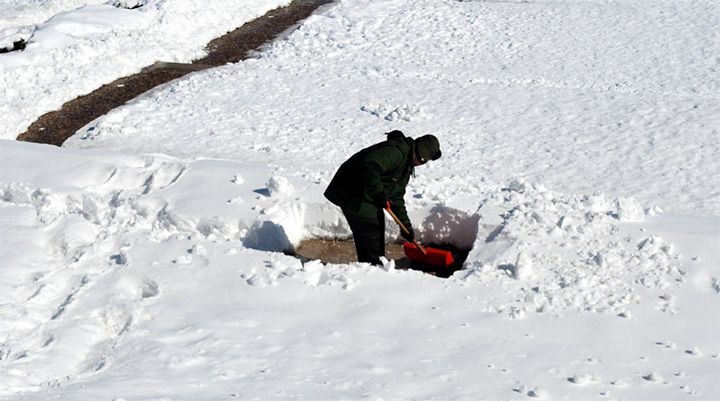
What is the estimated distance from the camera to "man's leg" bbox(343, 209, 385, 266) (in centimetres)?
757

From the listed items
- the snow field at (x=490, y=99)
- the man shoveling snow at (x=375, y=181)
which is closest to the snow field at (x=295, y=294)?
the man shoveling snow at (x=375, y=181)

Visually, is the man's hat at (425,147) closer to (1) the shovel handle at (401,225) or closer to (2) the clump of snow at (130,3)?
(1) the shovel handle at (401,225)

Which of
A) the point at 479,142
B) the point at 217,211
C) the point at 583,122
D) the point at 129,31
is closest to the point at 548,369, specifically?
the point at 217,211

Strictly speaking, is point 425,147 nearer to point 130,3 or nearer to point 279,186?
point 279,186

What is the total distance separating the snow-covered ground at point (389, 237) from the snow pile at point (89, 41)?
0.23 metres

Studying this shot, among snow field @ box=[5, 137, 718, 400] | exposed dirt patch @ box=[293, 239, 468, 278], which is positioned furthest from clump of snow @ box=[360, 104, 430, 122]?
exposed dirt patch @ box=[293, 239, 468, 278]

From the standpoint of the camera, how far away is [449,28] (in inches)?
612

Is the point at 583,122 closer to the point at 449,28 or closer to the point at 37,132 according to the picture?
the point at 449,28

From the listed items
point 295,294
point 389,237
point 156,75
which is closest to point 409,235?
point 389,237

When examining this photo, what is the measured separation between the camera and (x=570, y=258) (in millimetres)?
7410

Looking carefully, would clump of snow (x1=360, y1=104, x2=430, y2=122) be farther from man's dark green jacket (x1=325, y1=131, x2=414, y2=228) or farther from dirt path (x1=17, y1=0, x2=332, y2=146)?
man's dark green jacket (x1=325, y1=131, x2=414, y2=228)

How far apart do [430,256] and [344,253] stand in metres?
0.94

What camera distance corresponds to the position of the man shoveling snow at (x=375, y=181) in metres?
7.37

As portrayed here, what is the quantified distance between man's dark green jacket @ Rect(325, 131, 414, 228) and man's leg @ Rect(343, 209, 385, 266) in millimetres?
74
